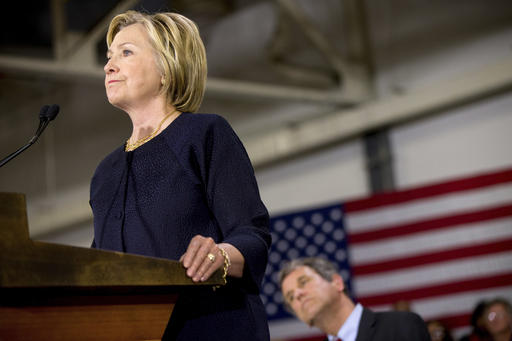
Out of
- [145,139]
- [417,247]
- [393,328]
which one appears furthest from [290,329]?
[145,139]

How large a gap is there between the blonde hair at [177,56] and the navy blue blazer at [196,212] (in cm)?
7

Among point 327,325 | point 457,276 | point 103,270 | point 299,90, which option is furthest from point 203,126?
point 299,90

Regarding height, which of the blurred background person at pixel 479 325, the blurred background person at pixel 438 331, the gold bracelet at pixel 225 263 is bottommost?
the blurred background person at pixel 438 331

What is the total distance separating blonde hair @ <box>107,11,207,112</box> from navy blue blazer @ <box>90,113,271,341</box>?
0.22 feet

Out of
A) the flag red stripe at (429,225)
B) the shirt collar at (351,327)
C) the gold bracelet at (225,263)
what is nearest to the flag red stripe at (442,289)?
the flag red stripe at (429,225)

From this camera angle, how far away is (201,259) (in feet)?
3.45

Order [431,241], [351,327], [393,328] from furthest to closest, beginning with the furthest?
[431,241] < [351,327] < [393,328]

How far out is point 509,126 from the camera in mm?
6203

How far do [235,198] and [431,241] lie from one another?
17.3 feet

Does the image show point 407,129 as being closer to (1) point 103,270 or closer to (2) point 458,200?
(2) point 458,200

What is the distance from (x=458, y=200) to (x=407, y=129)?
87 centimetres

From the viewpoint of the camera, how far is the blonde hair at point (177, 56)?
1411 millimetres

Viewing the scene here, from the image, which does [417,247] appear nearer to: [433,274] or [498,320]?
[433,274]

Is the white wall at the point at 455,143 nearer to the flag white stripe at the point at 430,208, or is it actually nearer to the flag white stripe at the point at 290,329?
the flag white stripe at the point at 430,208
